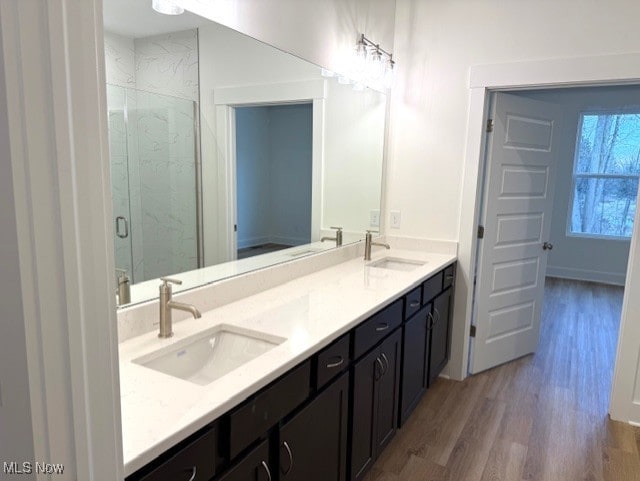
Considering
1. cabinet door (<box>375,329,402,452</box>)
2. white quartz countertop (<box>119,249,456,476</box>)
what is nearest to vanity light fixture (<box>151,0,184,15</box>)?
white quartz countertop (<box>119,249,456,476</box>)

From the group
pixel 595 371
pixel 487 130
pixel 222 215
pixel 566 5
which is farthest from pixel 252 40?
pixel 595 371

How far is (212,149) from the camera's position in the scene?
1886 mm

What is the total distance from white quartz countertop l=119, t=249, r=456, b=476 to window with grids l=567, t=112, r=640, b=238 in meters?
4.65

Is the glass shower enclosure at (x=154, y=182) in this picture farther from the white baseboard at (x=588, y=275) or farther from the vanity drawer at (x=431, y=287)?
the white baseboard at (x=588, y=275)

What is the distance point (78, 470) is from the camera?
0.63m

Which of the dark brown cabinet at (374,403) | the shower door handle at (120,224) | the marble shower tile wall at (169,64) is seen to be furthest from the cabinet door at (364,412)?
the marble shower tile wall at (169,64)

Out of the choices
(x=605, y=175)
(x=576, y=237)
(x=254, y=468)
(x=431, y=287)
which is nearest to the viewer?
(x=254, y=468)

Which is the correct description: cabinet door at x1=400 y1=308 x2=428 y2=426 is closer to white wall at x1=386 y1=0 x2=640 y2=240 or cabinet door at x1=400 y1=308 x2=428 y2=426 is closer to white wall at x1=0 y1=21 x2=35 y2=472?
white wall at x1=386 y1=0 x2=640 y2=240

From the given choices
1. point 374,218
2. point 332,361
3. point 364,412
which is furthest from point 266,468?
point 374,218

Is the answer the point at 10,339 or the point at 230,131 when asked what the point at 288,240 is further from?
the point at 10,339

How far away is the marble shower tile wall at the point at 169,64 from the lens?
1526mm

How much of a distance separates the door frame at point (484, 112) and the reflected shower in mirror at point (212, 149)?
832mm

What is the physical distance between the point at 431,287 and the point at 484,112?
1.22 meters

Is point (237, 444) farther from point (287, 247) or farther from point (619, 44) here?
point (619, 44)
